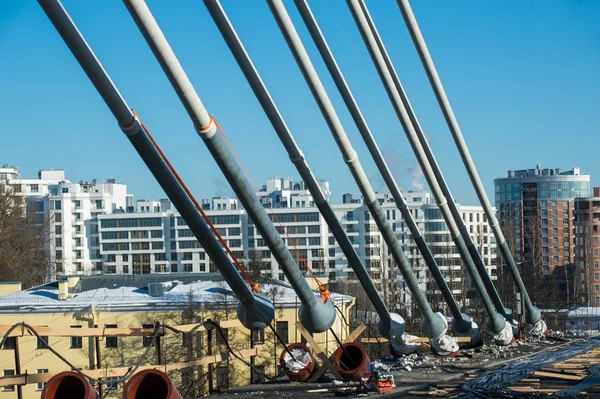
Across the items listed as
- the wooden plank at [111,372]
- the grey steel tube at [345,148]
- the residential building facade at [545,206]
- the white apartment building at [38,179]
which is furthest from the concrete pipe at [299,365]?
the white apartment building at [38,179]

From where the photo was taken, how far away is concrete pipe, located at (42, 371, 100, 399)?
12.1 m

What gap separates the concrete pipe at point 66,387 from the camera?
12125 millimetres

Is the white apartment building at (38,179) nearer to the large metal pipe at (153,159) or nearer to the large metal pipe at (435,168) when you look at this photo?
the large metal pipe at (435,168)

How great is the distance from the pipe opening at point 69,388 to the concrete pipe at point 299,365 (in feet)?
21.2

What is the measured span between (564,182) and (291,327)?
98.9m

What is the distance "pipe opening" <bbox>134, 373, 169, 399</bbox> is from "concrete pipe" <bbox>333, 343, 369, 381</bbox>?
569 cm

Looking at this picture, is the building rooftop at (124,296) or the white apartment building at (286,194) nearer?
the building rooftop at (124,296)

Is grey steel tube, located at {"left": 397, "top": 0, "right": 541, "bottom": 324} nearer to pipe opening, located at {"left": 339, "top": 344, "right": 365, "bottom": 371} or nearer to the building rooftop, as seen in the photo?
pipe opening, located at {"left": 339, "top": 344, "right": 365, "bottom": 371}

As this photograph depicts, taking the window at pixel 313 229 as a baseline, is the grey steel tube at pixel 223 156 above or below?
above

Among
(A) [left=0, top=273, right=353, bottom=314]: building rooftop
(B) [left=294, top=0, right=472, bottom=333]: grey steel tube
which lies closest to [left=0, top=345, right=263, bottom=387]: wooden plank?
(B) [left=294, top=0, right=472, bottom=333]: grey steel tube

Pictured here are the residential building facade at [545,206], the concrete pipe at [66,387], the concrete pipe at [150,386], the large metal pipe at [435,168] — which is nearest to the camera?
the concrete pipe at [66,387]

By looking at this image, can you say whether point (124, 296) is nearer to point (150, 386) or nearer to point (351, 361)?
point (351, 361)

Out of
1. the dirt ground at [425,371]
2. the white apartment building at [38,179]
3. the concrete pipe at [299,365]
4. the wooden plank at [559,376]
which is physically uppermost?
the white apartment building at [38,179]

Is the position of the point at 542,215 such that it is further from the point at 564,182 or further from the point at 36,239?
the point at 36,239
